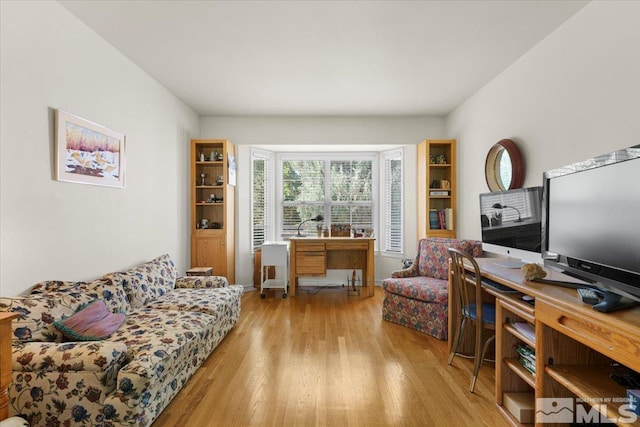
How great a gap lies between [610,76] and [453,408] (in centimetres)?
235

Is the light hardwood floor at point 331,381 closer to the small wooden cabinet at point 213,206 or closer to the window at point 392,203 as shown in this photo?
the small wooden cabinet at point 213,206

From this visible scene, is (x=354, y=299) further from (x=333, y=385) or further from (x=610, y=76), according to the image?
(x=610, y=76)

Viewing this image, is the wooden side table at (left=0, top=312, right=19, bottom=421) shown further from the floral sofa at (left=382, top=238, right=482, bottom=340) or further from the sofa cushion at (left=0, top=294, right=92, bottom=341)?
the floral sofa at (left=382, top=238, right=482, bottom=340)

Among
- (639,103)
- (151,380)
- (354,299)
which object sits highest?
(639,103)

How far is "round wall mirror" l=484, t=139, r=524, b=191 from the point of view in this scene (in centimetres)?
303

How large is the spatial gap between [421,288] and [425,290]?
5cm

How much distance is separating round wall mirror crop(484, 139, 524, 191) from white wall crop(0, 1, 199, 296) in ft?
12.3

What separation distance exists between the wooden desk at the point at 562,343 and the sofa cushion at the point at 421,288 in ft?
3.08

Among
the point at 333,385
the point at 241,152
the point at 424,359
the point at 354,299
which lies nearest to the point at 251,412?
the point at 333,385

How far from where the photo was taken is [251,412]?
6.51ft

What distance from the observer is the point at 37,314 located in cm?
189

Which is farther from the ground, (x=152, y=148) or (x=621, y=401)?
(x=152, y=148)

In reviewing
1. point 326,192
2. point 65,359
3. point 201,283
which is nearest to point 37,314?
point 65,359

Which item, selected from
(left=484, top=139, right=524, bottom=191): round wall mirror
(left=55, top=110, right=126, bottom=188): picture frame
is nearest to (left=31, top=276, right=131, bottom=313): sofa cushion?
(left=55, top=110, right=126, bottom=188): picture frame
